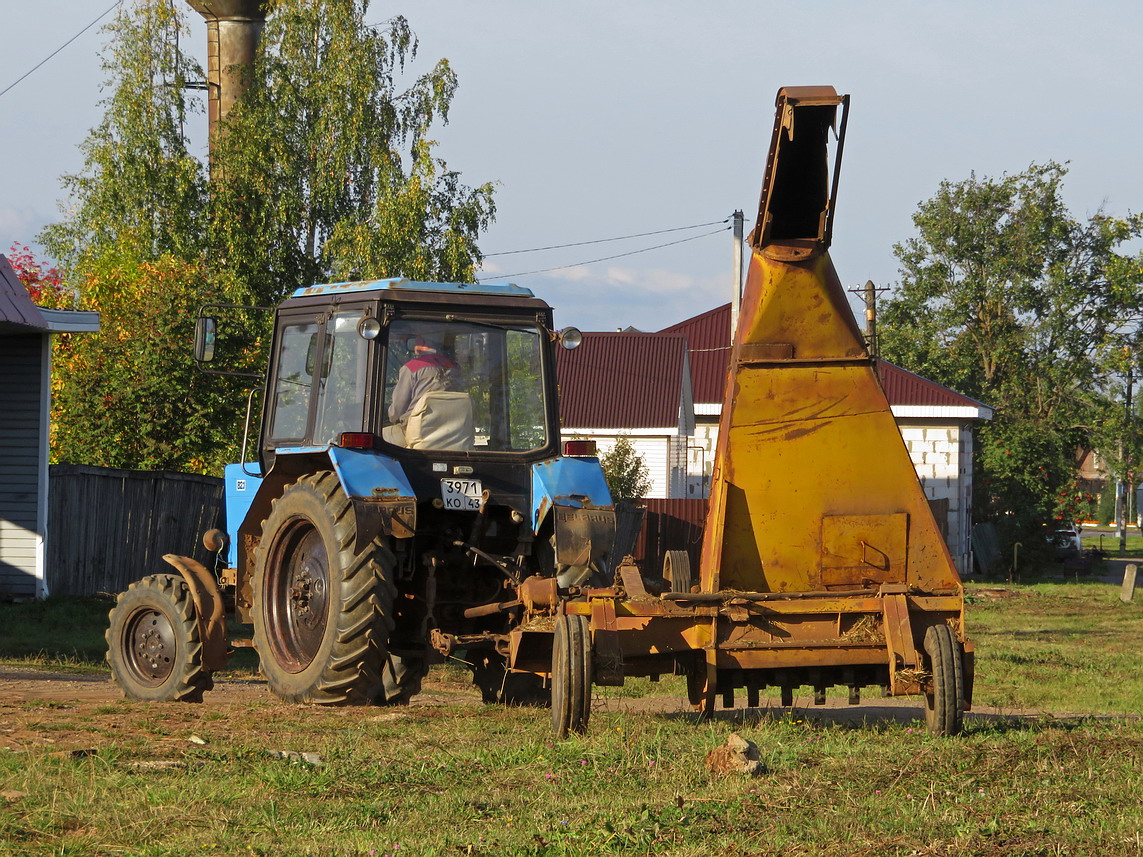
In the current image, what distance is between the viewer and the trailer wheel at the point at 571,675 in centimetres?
791

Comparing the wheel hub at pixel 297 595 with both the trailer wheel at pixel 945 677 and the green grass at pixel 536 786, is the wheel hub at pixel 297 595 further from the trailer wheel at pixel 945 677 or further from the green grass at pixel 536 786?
the trailer wheel at pixel 945 677

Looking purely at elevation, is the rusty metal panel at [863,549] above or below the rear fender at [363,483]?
below

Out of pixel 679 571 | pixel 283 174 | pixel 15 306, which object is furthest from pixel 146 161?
pixel 679 571

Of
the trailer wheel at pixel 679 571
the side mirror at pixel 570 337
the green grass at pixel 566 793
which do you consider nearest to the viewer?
the green grass at pixel 566 793

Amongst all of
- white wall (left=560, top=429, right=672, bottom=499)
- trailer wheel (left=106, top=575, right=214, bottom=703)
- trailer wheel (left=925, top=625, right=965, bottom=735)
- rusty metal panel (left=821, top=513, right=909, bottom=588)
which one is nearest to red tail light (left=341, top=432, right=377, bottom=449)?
trailer wheel (left=106, top=575, right=214, bottom=703)

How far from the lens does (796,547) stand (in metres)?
8.80

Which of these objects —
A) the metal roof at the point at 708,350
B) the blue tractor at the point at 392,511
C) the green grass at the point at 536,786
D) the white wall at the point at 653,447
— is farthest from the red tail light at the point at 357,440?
the metal roof at the point at 708,350

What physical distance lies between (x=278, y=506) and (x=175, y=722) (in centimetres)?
164

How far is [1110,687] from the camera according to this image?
1484 centimetres

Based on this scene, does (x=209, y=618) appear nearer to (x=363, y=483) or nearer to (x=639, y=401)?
(x=363, y=483)

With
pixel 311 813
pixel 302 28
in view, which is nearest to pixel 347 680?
pixel 311 813

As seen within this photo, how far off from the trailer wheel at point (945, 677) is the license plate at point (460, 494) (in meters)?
3.07

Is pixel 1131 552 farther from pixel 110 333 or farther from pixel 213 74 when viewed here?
pixel 110 333

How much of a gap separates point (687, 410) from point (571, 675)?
30477 millimetres
